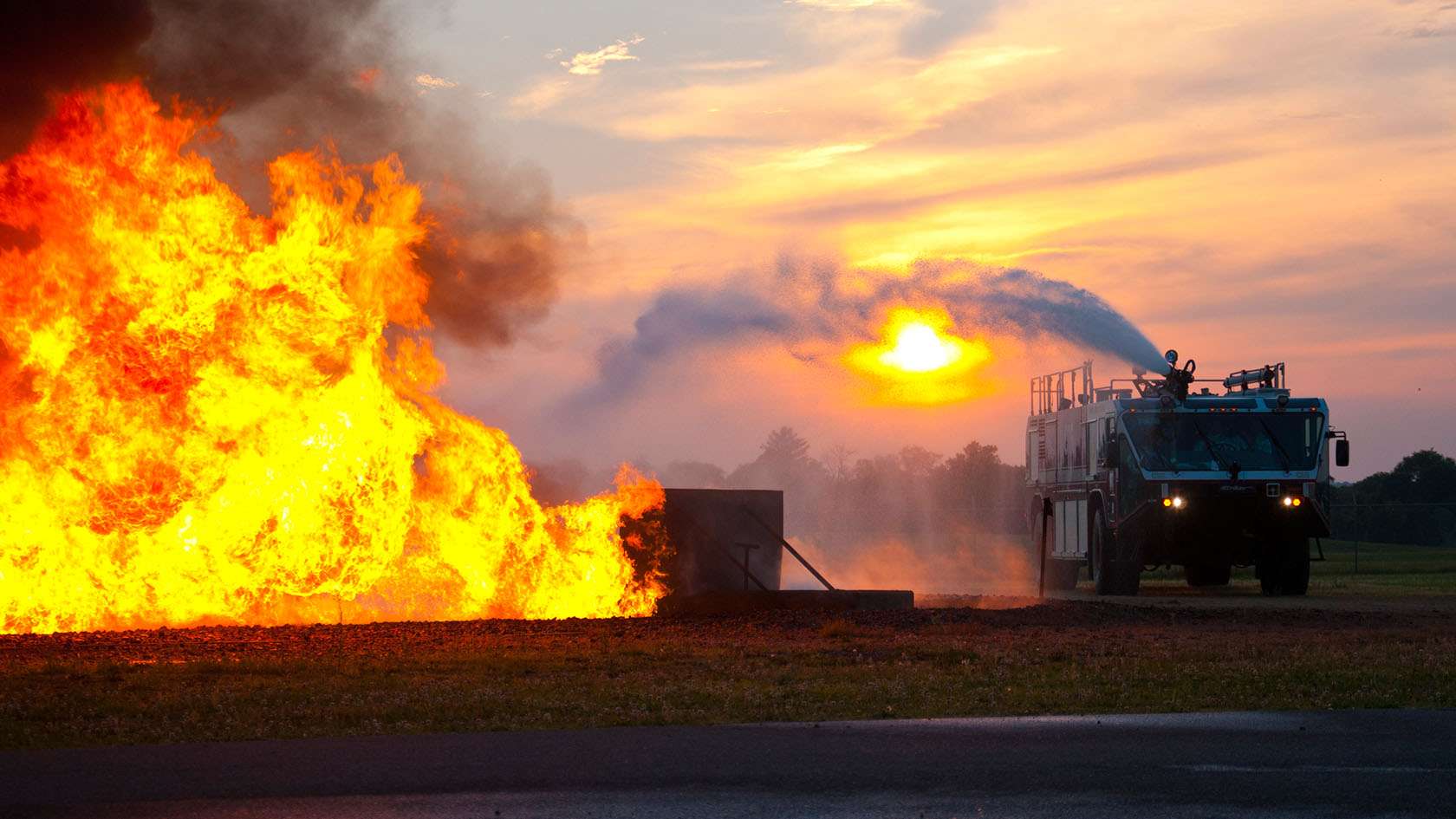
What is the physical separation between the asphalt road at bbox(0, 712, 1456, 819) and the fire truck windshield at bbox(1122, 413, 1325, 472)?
16940mm

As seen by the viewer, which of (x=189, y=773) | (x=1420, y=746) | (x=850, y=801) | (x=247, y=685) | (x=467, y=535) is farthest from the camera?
(x=467, y=535)

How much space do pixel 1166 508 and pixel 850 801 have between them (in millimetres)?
20755

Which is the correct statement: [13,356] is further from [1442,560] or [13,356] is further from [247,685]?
[1442,560]

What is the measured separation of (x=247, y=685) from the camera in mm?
14070

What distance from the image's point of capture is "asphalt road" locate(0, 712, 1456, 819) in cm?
862

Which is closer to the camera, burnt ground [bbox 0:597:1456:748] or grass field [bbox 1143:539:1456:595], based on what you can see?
burnt ground [bbox 0:597:1456:748]

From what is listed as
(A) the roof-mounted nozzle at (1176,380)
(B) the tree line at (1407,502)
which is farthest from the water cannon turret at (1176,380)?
(B) the tree line at (1407,502)

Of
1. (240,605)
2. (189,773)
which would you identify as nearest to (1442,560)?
(240,605)

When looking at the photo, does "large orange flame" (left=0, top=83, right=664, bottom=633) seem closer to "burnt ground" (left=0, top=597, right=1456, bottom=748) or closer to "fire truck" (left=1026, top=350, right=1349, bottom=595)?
"burnt ground" (left=0, top=597, right=1456, bottom=748)

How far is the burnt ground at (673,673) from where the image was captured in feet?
40.7

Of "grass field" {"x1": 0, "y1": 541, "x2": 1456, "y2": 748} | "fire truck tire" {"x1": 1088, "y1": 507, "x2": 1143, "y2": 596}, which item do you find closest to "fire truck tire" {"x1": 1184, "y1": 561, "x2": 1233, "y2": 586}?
"fire truck tire" {"x1": 1088, "y1": 507, "x2": 1143, "y2": 596}

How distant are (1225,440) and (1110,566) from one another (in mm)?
3122

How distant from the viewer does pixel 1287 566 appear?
98.2 ft

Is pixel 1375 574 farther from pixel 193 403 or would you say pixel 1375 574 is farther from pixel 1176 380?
pixel 193 403
